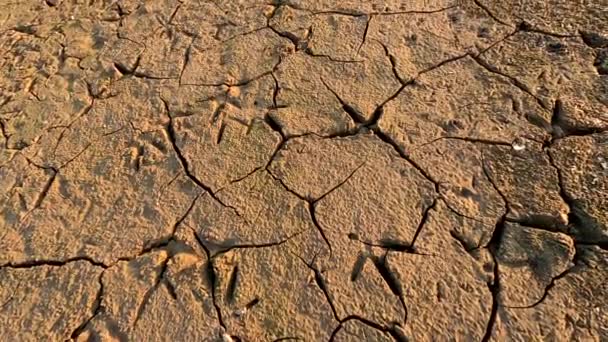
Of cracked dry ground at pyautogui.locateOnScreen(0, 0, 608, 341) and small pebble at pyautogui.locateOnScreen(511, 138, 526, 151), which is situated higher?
small pebble at pyautogui.locateOnScreen(511, 138, 526, 151)

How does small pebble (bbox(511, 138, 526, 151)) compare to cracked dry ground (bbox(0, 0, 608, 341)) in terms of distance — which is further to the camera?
small pebble (bbox(511, 138, 526, 151))

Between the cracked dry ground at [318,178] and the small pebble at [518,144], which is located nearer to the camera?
the cracked dry ground at [318,178]

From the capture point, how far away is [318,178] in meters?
2.13

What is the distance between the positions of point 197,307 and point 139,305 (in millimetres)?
229

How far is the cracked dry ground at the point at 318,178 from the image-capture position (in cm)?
179

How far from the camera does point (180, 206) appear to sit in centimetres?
217

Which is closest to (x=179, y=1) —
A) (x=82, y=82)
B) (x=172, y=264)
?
(x=82, y=82)

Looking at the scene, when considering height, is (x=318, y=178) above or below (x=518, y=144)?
below

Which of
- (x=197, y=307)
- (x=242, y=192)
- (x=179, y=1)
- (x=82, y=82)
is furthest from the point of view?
(x=179, y=1)

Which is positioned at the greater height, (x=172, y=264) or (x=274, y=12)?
(x=274, y=12)

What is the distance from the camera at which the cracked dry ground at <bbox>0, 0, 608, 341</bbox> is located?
70.5 inches

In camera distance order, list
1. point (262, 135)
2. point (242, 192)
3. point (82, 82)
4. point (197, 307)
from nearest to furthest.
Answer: point (197, 307) → point (242, 192) → point (262, 135) → point (82, 82)

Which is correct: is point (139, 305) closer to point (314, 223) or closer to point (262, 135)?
point (314, 223)

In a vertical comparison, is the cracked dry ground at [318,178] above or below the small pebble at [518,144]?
below
